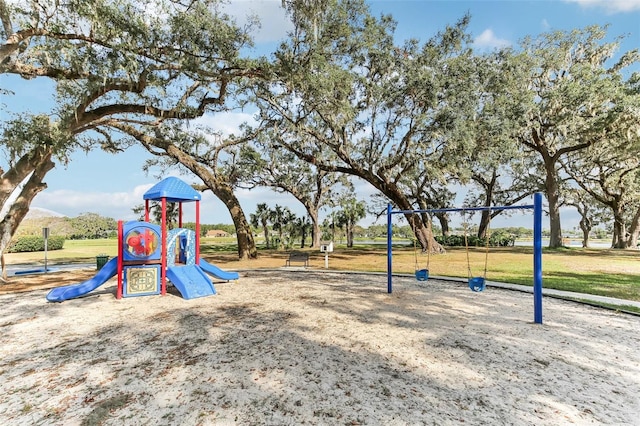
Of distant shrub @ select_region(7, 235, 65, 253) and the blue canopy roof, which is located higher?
the blue canopy roof

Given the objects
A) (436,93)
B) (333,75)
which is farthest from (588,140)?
(333,75)

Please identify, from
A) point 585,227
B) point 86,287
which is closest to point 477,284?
point 86,287

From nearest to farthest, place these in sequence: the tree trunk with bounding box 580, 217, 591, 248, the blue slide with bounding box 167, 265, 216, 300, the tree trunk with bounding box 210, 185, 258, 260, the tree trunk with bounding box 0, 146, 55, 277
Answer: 1. the blue slide with bounding box 167, 265, 216, 300
2. the tree trunk with bounding box 0, 146, 55, 277
3. the tree trunk with bounding box 210, 185, 258, 260
4. the tree trunk with bounding box 580, 217, 591, 248

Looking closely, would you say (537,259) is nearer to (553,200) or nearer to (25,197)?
(25,197)

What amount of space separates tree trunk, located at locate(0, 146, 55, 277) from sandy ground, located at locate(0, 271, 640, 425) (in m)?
5.30

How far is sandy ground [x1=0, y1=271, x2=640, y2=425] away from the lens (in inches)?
115

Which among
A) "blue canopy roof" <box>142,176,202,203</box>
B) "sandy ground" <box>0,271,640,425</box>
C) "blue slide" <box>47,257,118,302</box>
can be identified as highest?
"blue canopy roof" <box>142,176,202,203</box>

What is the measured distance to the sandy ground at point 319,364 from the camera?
2924 millimetres

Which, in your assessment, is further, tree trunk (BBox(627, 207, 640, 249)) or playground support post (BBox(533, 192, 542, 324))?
tree trunk (BBox(627, 207, 640, 249))

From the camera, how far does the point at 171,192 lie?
8188 millimetres

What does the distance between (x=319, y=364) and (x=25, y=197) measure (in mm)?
12857

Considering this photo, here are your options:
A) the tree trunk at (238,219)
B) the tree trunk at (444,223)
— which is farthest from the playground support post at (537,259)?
the tree trunk at (444,223)

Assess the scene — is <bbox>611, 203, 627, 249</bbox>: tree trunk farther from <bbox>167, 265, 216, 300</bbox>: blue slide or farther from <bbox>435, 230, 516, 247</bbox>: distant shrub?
<bbox>167, 265, 216, 300</bbox>: blue slide

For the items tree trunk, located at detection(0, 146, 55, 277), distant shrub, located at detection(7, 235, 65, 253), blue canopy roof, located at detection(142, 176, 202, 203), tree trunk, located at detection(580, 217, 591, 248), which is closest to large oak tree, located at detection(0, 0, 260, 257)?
tree trunk, located at detection(0, 146, 55, 277)
